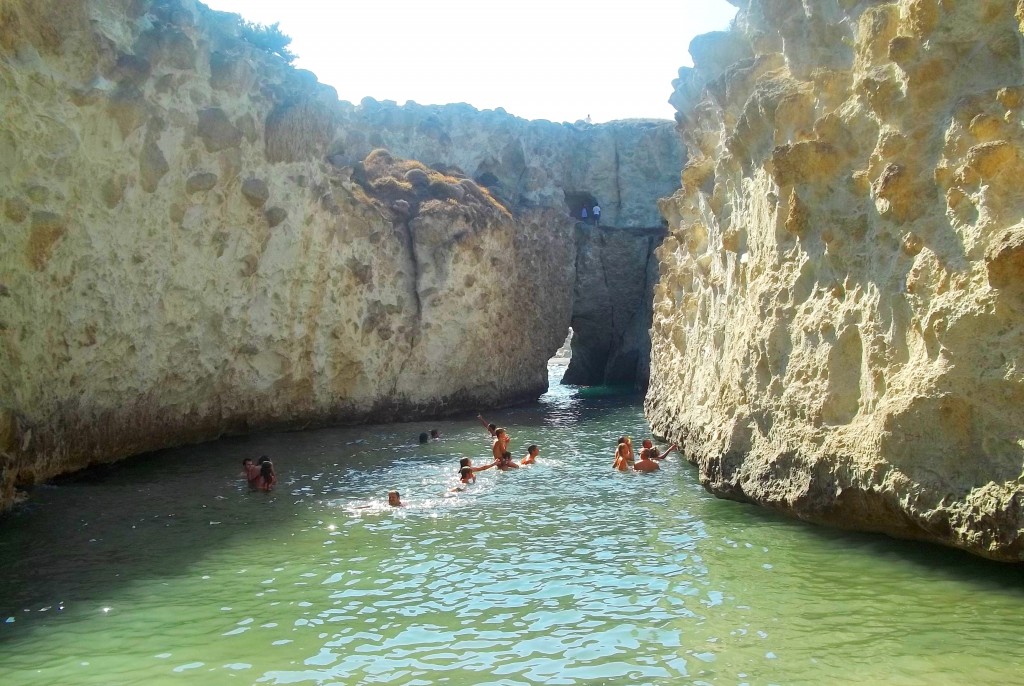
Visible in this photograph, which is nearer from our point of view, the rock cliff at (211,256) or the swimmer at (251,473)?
the rock cliff at (211,256)

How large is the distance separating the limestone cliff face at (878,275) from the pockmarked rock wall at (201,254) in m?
11.5

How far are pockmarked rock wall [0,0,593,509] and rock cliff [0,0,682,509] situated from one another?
0.05 metres

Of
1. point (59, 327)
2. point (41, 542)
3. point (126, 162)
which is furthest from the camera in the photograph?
point (126, 162)

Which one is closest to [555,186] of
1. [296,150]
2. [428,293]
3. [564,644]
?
[428,293]

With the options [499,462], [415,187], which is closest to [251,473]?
[499,462]

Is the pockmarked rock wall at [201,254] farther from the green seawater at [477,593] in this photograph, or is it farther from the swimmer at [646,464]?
the swimmer at [646,464]

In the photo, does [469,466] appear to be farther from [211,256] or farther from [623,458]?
[211,256]

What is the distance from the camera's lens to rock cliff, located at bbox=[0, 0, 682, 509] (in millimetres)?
14344

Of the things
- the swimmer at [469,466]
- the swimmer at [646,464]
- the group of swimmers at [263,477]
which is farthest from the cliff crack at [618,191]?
the group of swimmers at [263,477]

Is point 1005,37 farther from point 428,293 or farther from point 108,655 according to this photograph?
point 428,293

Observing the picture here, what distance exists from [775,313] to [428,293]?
1590 centimetres

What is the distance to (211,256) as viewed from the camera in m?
19.7

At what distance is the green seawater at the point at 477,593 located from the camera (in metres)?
6.92

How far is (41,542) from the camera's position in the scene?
11148mm
